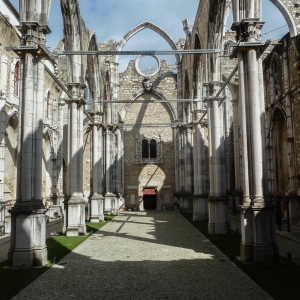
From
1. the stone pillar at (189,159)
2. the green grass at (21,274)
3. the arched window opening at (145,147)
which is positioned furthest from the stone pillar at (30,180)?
the arched window opening at (145,147)

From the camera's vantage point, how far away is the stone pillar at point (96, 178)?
1942 centimetres

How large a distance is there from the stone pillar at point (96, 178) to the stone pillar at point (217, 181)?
7603 mm

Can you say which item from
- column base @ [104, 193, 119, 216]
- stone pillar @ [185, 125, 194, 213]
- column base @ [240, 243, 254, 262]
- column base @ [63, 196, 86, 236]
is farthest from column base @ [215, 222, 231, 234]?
column base @ [104, 193, 119, 216]

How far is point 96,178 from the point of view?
19.8 m

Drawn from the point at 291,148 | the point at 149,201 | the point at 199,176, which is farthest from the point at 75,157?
the point at 149,201

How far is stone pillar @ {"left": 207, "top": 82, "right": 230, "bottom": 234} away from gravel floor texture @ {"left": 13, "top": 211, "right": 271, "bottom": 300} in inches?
71.9

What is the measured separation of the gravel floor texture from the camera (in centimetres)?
635

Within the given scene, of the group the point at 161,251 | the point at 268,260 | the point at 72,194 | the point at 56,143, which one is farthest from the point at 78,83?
the point at 56,143

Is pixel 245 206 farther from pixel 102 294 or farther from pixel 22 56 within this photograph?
pixel 22 56

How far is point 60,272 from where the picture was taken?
802cm

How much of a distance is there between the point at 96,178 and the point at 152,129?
41.0 ft

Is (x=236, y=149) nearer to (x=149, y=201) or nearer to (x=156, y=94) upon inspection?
(x=156, y=94)

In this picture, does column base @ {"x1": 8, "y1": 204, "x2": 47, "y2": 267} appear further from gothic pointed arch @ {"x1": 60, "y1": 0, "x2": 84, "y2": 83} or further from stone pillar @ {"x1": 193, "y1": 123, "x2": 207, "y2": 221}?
stone pillar @ {"x1": 193, "y1": 123, "x2": 207, "y2": 221}

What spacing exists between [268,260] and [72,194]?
27.2 ft
